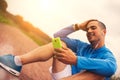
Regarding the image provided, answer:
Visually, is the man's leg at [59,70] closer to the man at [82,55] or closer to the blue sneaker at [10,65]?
the man at [82,55]

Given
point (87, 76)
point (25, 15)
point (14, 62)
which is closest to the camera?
point (87, 76)

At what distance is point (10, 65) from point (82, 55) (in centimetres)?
39

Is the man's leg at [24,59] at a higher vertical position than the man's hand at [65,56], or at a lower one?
lower

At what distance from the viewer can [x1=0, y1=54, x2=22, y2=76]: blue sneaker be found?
2047 mm

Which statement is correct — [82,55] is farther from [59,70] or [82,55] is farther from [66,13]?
[66,13]

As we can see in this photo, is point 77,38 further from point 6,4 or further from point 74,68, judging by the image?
point 6,4

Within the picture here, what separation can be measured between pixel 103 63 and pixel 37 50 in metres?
0.36

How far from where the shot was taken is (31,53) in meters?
2.05

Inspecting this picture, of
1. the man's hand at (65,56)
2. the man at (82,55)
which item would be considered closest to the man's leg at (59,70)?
the man at (82,55)

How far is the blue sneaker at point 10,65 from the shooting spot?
80.6 inches

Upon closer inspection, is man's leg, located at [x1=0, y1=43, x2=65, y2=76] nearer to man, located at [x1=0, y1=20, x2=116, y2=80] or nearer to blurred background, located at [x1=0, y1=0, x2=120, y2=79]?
man, located at [x1=0, y1=20, x2=116, y2=80]

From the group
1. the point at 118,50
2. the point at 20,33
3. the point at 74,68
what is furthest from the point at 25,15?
the point at 118,50

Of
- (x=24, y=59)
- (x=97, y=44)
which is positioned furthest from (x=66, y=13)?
(x=24, y=59)

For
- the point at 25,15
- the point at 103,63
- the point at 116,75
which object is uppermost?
the point at 25,15
